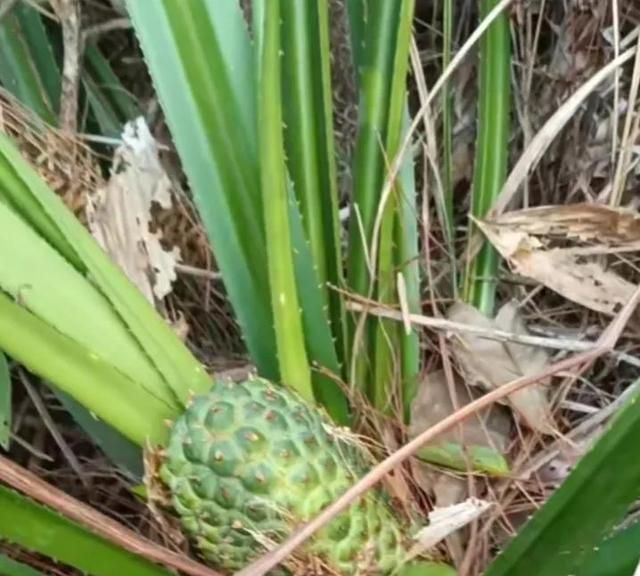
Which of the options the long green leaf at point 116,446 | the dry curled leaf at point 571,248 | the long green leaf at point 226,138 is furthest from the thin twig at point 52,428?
the dry curled leaf at point 571,248

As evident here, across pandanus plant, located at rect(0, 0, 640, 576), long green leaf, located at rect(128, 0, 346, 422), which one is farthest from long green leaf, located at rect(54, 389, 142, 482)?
long green leaf, located at rect(128, 0, 346, 422)

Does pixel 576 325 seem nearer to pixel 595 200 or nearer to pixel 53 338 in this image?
pixel 595 200

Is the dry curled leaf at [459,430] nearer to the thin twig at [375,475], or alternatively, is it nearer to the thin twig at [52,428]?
the thin twig at [375,475]

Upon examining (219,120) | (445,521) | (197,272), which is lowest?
(445,521)

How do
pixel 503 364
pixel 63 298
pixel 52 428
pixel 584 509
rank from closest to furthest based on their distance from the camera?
pixel 584 509 < pixel 63 298 < pixel 503 364 < pixel 52 428

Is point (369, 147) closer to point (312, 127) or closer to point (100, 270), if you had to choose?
point (312, 127)

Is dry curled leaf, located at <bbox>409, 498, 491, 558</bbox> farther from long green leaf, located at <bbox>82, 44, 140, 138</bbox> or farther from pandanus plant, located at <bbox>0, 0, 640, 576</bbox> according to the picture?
long green leaf, located at <bbox>82, 44, 140, 138</bbox>

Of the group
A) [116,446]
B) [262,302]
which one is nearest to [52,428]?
[116,446]
